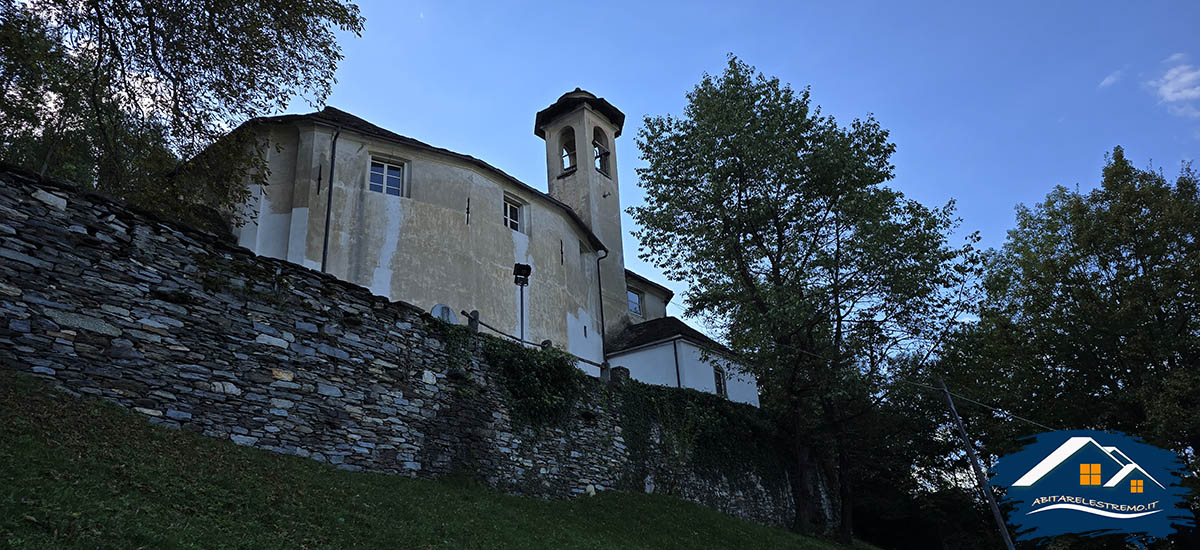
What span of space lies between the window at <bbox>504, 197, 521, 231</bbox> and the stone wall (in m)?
9.79

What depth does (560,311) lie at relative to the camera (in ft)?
77.8

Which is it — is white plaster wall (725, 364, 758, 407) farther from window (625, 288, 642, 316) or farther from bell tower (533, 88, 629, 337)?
window (625, 288, 642, 316)

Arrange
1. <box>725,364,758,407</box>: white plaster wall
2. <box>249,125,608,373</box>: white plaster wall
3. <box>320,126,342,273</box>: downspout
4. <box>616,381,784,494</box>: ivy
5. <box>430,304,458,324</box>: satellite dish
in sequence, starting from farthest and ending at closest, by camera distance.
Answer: <box>725,364,758,407</box>: white plaster wall
<box>430,304,458,324</box>: satellite dish
<box>249,125,608,373</box>: white plaster wall
<box>320,126,342,273</box>: downspout
<box>616,381,784,494</box>: ivy

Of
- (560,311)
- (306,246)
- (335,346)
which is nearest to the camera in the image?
(335,346)

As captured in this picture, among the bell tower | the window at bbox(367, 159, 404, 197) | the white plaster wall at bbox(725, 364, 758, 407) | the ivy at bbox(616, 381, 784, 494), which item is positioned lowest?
the ivy at bbox(616, 381, 784, 494)

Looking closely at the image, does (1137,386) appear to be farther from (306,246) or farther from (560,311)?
(306,246)

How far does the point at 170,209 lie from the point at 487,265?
33.9ft

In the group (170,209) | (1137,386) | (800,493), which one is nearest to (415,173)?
(170,209)

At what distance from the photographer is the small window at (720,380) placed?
26.5m

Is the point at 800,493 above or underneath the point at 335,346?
underneath

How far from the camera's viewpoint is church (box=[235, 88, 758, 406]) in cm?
1933

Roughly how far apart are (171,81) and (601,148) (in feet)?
72.6

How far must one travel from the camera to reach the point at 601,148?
32.4 metres

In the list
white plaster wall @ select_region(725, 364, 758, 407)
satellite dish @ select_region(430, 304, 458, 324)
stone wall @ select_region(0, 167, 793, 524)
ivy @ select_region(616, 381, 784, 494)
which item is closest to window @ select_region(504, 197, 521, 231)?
satellite dish @ select_region(430, 304, 458, 324)
